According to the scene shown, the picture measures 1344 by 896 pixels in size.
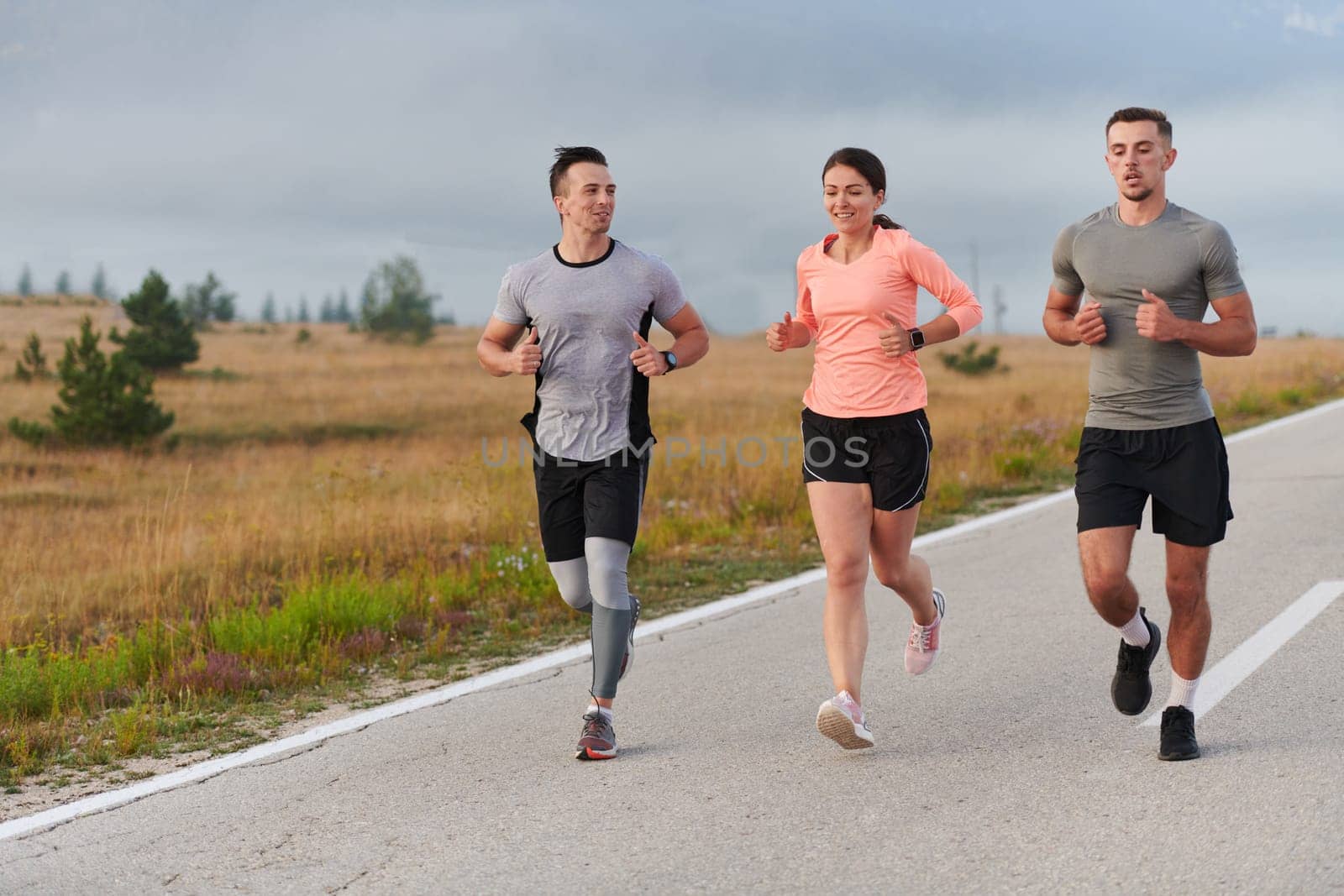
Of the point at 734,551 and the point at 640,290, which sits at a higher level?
the point at 640,290

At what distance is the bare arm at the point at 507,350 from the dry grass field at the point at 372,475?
364 cm

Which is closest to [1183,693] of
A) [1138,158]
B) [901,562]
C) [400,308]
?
[901,562]

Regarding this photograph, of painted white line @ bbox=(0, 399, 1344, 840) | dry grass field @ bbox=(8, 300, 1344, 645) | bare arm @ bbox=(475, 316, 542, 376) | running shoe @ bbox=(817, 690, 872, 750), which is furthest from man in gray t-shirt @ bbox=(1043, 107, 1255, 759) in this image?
dry grass field @ bbox=(8, 300, 1344, 645)

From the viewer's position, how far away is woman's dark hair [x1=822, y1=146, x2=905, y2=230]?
516cm

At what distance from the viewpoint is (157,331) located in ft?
127

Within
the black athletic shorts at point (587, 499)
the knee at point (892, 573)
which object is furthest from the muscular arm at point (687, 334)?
the knee at point (892, 573)

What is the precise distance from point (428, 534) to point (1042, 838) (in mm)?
6874

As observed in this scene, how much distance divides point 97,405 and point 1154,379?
76.9 ft

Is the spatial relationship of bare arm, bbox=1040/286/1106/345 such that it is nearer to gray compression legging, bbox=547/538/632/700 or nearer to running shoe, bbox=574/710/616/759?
gray compression legging, bbox=547/538/632/700

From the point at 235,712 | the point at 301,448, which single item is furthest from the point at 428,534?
the point at 301,448

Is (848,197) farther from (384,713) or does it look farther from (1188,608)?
(384,713)

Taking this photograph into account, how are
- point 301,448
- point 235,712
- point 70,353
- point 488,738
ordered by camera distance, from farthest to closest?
point 301,448, point 70,353, point 235,712, point 488,738

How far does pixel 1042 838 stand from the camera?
4.10 m

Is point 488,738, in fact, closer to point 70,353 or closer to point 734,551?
point 734,551
